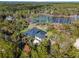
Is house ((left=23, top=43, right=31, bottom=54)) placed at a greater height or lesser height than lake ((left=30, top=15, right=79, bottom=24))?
lesser

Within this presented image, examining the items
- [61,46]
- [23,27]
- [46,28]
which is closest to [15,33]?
[23,27]

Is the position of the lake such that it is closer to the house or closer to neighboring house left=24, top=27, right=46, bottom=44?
neighboring house left=24, top=27, right=46, bottom=44

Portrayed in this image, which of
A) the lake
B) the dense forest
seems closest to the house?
the dense forest

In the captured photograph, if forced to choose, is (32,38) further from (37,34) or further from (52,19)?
(52,19)

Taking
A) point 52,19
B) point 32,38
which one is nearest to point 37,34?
point 32,38

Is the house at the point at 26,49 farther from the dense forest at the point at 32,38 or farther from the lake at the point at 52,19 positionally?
the lake at the point at 52,19

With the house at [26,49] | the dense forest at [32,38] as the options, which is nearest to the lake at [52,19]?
the dense forest at [32,38]

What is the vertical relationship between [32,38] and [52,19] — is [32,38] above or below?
below

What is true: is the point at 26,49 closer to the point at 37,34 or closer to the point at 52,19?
the point at 37,34
